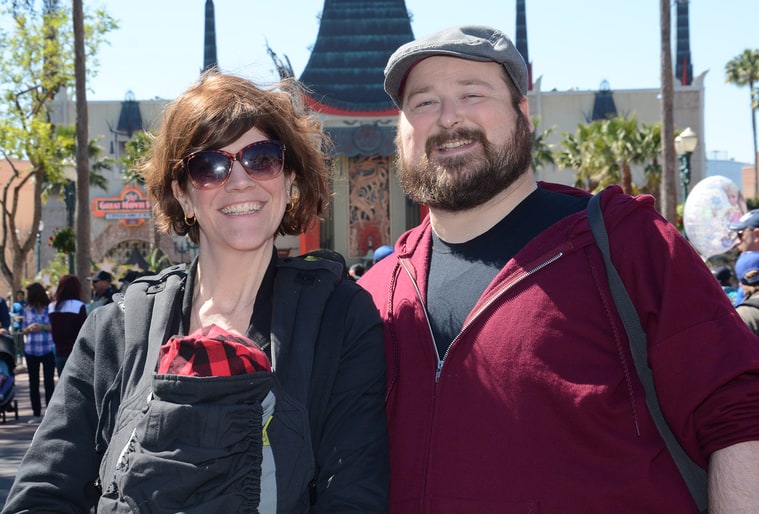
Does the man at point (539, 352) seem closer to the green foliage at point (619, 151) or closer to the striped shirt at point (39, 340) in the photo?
the striped shirt at point (39, 340)

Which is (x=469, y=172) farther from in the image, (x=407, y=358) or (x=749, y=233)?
(x=749, y=233)

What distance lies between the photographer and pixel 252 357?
2131 mm

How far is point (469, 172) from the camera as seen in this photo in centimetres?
282

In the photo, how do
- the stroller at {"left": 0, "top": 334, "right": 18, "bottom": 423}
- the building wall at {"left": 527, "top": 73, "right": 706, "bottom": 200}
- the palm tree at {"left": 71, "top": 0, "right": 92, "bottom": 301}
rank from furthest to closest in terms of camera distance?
the building wall at {"left": 527, "top": 73, "right": 706, "bottom": 200} < the palm tree at {"left": 71, "top": 0, "right": 92, "bottom": 301} < the stroller at {"left": 0, "top": 334, "right": 18, "bottom": 423}

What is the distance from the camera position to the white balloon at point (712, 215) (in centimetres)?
1408

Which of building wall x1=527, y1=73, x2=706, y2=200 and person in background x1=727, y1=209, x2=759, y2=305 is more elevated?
building wall x1=527, y1=73, x2=706, y2=200

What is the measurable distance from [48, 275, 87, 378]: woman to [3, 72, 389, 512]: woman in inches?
357

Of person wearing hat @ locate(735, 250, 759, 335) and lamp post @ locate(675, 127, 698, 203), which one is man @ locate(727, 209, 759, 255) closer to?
person wearing hat @ locate(735, 250, 759, 335)

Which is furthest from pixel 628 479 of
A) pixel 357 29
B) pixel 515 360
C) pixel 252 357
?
pixel 357 29

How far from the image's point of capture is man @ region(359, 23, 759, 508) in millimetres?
2342

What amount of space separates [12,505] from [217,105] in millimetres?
1209

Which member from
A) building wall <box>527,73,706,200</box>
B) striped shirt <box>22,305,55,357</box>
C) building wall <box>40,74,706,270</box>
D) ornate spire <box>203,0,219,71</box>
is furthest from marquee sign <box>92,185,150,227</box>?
striped shirt <box>22,305,55,357</box>

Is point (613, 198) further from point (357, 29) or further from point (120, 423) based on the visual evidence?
point (357, 29)

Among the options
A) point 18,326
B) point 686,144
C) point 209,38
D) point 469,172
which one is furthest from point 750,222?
point 209,38
